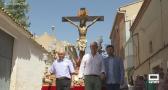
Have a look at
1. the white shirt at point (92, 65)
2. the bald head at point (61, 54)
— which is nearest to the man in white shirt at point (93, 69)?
the white shirt at point (92, 65)

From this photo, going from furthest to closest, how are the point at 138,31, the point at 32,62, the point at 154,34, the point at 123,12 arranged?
the point at 123,12, the point at 138,31, the point at 154,34, the point at 32,62

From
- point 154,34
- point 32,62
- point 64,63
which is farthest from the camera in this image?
point 154,34

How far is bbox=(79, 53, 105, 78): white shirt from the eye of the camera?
11.2 m

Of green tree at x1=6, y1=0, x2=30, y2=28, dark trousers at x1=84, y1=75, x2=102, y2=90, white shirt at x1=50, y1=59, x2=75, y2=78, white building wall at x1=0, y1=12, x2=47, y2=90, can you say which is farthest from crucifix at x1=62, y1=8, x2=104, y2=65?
green tree at x1=6, y1=0, x2=30, y2=28

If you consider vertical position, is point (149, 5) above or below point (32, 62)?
above

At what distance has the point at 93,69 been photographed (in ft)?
36.7

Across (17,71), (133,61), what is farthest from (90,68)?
(133,61)

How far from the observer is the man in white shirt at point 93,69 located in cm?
1106

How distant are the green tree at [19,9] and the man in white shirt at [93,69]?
85.4 feet

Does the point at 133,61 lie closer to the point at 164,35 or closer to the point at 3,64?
the point at 164,35

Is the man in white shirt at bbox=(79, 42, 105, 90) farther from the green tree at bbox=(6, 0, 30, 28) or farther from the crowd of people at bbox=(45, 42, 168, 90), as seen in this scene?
the green tree at bbox=(6, 0, 30, 28)

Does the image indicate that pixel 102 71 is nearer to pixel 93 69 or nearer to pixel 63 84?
pixel 93 69

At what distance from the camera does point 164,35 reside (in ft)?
79.3

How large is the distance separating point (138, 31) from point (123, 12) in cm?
1053
